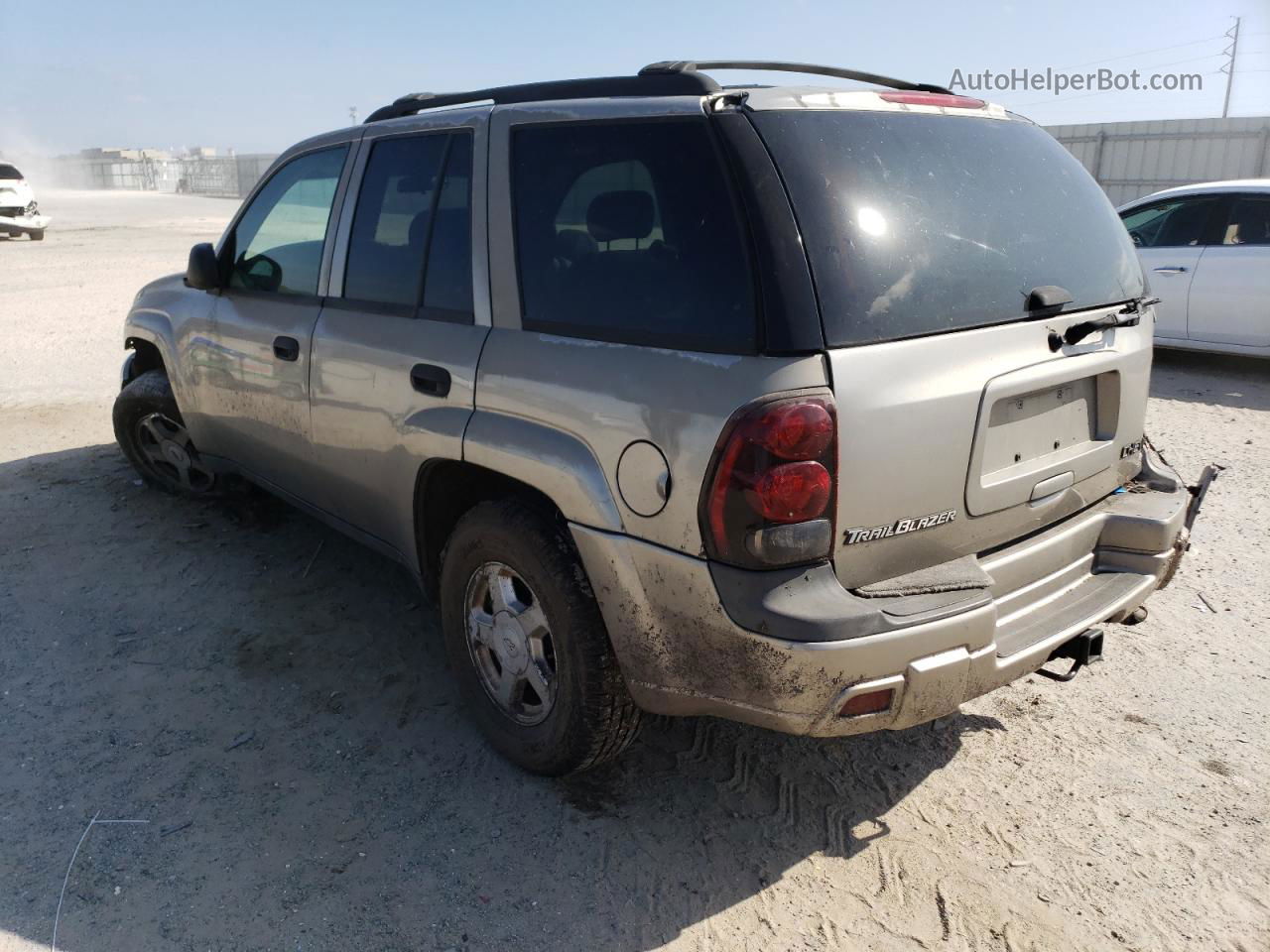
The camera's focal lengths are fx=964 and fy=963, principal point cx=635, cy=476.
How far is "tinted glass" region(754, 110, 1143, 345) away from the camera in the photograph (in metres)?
2.36

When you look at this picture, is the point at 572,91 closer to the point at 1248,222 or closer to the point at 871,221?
the point at 871,221

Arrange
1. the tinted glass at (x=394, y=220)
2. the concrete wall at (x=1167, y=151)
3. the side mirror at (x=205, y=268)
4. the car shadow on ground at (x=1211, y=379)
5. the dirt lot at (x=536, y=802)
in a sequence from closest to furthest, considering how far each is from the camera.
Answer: the dirt lot at (x=536, y=802)
the tinted glass at (x=394, y=220)
the side mirror at (x=205, y=268)
the car shadow on ground at (x=1211, y=379)
the concrete wall at (x=1167, y=151)

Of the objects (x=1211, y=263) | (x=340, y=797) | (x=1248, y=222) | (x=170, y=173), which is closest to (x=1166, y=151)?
(x=1248, y=222)

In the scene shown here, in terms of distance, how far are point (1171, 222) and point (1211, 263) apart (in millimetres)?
641

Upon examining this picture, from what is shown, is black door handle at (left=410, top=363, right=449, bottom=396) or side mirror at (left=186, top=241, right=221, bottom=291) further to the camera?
side mirror at (left=186, top=241, right=221, bottom=291)

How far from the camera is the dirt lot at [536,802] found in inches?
99.4

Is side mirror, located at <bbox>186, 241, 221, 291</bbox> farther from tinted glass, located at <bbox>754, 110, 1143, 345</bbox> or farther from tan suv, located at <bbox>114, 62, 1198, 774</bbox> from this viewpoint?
tinted glass, located at <bbox>754, 110, 1143, 345</bbox>

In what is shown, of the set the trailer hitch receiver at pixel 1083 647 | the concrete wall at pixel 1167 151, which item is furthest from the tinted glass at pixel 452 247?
the concrete wall at pixel 1167 151

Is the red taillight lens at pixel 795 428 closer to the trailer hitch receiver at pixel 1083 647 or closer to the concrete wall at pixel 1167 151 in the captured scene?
the trailer hitch receiver at pixel 1083 647

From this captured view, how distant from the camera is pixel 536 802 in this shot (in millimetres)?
3008

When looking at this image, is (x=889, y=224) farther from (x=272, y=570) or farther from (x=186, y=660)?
(x=272, y=570)

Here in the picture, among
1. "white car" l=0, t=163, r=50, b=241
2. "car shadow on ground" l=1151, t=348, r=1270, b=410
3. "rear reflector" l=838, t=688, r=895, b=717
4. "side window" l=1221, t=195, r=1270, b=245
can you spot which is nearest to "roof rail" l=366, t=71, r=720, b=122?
"rear reflector" l=838, t=688, r=895, b=717

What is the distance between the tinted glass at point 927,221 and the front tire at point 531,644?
105 cm

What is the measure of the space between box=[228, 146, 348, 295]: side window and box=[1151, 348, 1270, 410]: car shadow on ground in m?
6.79
